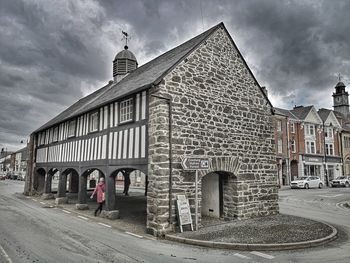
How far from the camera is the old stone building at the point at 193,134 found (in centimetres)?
913

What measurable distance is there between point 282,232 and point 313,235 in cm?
84

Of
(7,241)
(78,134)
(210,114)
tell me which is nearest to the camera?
(7,241)

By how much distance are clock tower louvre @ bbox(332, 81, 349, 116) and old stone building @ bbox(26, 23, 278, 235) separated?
48769 millimetres

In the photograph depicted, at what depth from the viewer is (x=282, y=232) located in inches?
342

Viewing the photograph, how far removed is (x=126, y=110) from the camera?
443 inches

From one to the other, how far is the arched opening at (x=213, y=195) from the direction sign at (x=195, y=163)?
198cm

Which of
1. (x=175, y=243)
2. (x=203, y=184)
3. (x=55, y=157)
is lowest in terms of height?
(x=175, y=243)

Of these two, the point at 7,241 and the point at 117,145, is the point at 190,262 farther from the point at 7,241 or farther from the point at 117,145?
the point at 117,145

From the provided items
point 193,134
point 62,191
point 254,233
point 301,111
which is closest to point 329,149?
point 301,111

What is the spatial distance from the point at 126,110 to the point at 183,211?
4.56m

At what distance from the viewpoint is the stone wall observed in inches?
356

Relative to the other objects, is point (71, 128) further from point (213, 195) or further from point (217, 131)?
point (217, 131)

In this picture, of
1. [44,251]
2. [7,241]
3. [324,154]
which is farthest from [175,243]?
[324,154]

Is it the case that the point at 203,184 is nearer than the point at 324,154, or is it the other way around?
the point at 203,184
